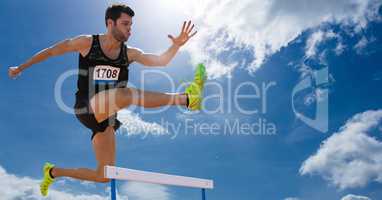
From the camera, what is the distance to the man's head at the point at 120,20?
5.47 m

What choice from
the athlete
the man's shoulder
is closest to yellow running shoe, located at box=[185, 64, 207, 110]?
the athlete

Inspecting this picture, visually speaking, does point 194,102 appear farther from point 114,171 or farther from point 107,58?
point 114,171

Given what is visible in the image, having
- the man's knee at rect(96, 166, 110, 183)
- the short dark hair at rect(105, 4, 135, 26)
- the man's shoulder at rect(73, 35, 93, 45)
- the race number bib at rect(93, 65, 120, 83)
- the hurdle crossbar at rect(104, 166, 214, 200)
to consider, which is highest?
the short dark hair at rect(105, 4, 135, 26)

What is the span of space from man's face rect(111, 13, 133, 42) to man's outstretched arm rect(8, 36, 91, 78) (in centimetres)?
32

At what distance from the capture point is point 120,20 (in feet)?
17.9

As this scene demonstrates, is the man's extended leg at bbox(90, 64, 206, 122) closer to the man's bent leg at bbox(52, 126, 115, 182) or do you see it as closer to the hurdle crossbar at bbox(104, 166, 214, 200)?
the man's bent leg at bbox(52, 126, 115, 182)

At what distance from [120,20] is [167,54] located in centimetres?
76

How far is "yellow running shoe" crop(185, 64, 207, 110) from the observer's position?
17.5ft

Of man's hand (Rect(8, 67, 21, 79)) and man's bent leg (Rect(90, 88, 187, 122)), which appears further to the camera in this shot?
man's hand (Rect(8, 67, 21, 79))

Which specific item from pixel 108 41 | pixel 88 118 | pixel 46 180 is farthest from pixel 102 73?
pixel 46 180

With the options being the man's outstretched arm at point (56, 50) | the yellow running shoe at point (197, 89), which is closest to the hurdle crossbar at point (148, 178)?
the yellow running shoe at point (197, 89)

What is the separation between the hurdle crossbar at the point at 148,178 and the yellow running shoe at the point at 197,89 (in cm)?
81

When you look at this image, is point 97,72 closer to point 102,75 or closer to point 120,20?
point 102,75

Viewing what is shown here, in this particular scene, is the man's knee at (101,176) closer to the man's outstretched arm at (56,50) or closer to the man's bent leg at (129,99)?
the man's bent leg at (129,99)
